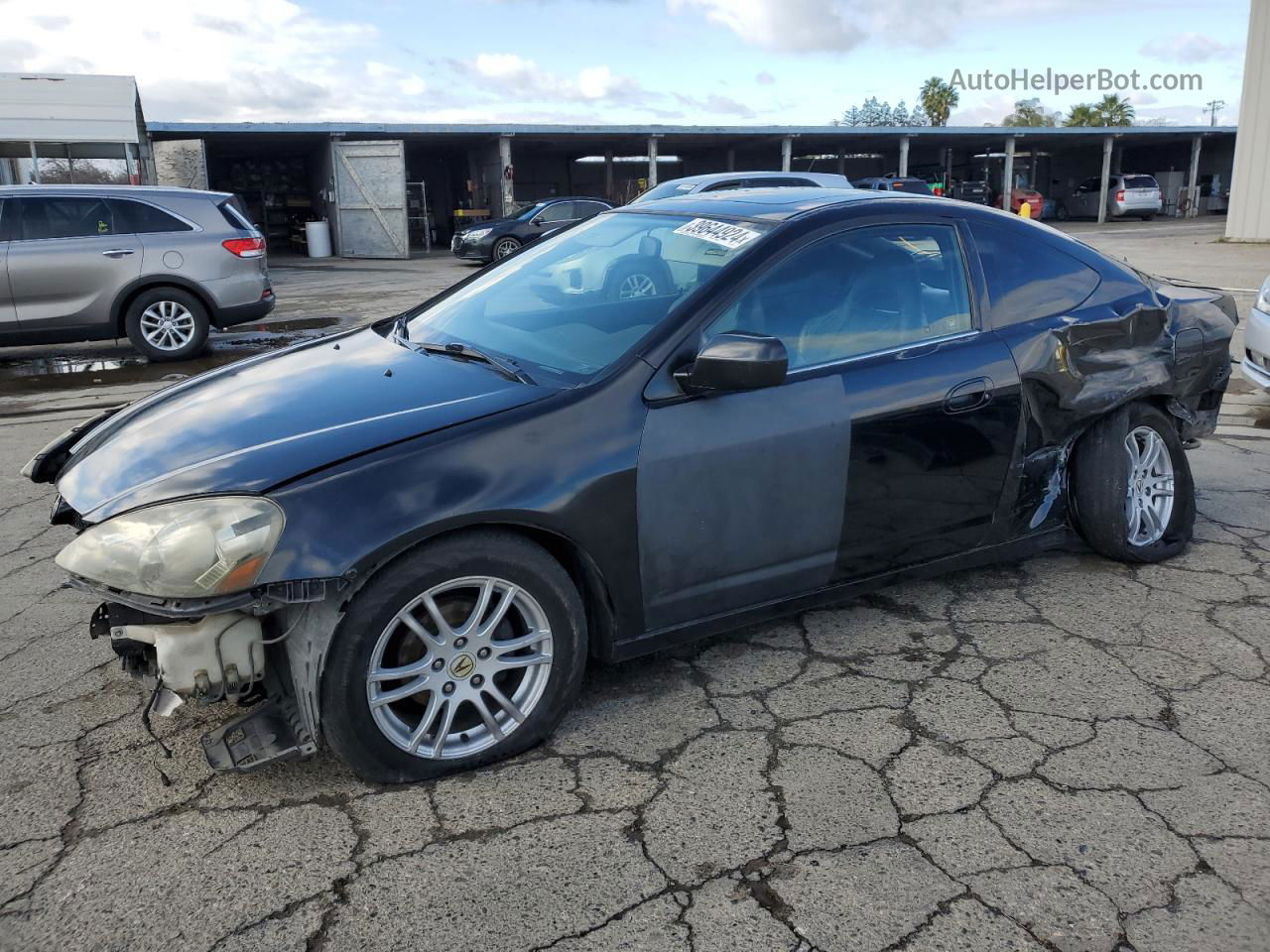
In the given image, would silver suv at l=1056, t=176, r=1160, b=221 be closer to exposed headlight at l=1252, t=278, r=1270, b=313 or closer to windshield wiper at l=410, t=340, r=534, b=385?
exposed headlight at l=1252, t=278, r=1270, b=313

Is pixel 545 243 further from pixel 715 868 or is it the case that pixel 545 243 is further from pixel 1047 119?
pixel 1047 119

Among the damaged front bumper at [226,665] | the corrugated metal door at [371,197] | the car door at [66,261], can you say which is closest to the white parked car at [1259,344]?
the damaged front bumper at [226,665]

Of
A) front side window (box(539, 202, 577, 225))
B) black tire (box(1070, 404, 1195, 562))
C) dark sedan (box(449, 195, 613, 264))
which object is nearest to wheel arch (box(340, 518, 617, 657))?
black tire (box(1070, 404, 1195, 562))

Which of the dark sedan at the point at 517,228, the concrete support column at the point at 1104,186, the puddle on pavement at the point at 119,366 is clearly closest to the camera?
the puddle on pavement at the point at 119,366

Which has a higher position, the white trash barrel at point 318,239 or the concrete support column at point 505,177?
the concrete support column at point 505,177

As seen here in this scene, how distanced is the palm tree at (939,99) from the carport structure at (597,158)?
34177 mm

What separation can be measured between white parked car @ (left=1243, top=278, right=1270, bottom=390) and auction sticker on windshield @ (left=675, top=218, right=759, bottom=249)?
198 inches

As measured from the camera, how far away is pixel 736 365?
2.86m

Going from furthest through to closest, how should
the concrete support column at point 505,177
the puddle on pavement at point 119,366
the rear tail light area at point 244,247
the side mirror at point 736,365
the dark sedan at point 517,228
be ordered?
1. the concrete support column at point 505,177
2. the dark sedan at point 517,228
3. the rear tail light area at point 244,247
4. the puddle on pavement at point 119,366
5. the side mirror at point 736,365

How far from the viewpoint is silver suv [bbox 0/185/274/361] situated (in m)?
9.39

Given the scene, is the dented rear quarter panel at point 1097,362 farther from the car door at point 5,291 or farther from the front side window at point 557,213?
the front side window at point 557,213

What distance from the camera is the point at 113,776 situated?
9.08 feet

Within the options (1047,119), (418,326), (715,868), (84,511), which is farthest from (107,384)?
(1047,119)

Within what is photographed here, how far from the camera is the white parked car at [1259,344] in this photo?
680 cm
